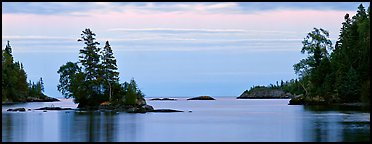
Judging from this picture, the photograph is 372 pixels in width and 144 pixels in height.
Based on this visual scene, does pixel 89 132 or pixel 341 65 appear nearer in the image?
pixel 89 132

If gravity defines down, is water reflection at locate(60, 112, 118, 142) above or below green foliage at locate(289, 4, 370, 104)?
below

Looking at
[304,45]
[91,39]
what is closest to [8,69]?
[91,39]

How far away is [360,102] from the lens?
95.8m

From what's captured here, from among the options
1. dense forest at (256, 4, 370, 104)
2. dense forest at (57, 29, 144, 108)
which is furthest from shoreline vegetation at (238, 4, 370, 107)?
dense forest at (57, 29, 144, 108)

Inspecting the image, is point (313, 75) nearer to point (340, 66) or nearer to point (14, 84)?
point (340, 66)

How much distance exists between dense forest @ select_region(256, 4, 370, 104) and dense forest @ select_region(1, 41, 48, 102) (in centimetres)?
4971

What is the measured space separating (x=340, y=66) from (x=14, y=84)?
216ft

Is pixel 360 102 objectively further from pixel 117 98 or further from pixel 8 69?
pixel 8 69

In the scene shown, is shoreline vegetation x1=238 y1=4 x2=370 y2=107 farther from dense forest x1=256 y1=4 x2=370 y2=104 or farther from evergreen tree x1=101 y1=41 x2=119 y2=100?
evergreen tree x1=101 y1=41 x2=119 y2=100

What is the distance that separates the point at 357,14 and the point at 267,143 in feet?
259

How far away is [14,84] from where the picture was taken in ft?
428

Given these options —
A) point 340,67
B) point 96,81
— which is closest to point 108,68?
point 96,81

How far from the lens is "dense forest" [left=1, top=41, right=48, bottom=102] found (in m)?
116

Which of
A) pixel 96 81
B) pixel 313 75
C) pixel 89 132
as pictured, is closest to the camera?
pixel 89 132
